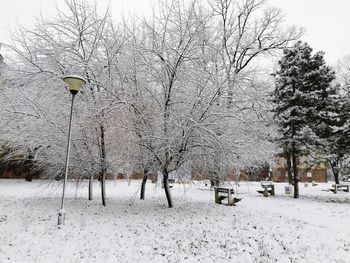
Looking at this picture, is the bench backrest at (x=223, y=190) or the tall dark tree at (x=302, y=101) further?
the tall dark tree at (x=302, y=101)

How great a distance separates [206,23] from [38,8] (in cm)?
678

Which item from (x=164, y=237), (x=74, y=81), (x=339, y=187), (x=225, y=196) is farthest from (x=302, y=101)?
(x=74, y=81)

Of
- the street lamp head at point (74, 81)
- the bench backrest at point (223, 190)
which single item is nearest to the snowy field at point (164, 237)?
the bench backrest at point (223, 190)

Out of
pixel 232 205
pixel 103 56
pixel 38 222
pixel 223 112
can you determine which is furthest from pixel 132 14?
pixel 232 205

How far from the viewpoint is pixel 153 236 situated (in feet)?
22.4

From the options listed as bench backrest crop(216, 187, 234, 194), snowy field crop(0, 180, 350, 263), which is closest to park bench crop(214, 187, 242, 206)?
bench backrest crop(216, 187, 234, 194)

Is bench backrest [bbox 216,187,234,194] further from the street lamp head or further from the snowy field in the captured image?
the street lamp head

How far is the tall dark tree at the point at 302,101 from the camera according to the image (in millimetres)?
16109

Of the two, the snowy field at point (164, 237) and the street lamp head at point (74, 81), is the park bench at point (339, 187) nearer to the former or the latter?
the snowy field at point (164, 237)

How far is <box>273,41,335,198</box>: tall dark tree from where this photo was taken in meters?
16.1

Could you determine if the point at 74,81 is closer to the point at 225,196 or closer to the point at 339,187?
the point at 225,196

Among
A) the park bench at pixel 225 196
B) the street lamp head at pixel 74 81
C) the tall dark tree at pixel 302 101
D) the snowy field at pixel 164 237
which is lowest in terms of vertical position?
the snowy field at pixel 164 237

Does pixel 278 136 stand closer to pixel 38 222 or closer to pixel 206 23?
pixel 206 23

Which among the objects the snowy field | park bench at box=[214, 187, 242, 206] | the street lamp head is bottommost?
the snowy field
